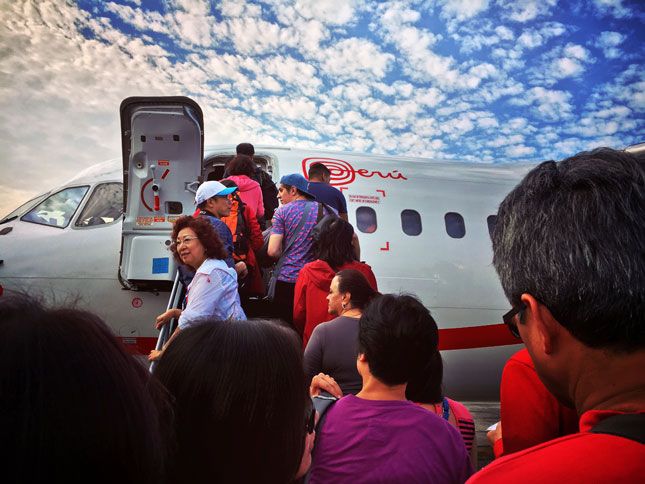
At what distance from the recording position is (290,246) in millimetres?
4055

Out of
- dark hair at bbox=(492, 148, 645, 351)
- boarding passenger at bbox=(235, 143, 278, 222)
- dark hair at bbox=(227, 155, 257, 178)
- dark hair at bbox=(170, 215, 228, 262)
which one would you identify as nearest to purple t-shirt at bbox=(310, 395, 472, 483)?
dark hair at bbox=(492, 148, 645, 351)

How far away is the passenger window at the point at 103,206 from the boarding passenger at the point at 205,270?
8.78 ft

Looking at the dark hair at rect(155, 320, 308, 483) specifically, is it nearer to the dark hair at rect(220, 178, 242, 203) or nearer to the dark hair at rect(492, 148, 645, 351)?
the dark hair at rect(492, 148, 645, 351)

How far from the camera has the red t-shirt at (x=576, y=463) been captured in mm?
727

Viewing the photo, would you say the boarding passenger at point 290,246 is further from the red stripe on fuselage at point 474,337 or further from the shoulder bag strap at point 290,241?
the red stripe on fuselage at point 474,337

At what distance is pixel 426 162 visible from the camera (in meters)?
7.80

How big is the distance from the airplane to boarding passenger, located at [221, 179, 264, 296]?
61 cm

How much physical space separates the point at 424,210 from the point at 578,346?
19.4ft

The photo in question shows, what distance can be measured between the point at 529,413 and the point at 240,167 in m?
3.71

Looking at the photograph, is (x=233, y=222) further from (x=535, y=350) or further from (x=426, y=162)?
(x=426, y=162)

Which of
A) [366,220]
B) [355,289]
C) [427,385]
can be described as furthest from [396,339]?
[366,220]

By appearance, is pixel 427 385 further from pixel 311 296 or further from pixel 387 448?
pixel 311 296

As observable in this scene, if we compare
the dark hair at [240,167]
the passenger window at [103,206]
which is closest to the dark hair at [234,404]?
the dark hair at [240,167]

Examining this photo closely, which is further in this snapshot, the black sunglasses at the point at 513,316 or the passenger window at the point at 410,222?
the passenger window at the point at 410,222
